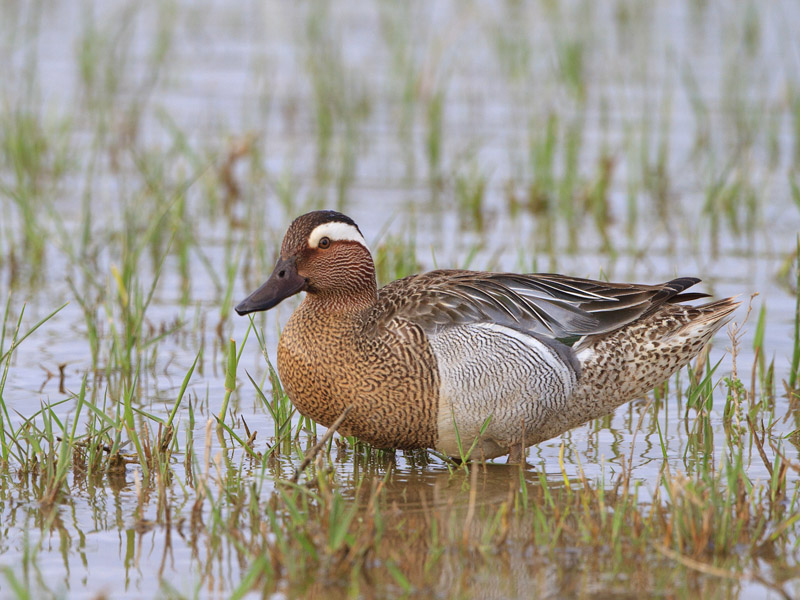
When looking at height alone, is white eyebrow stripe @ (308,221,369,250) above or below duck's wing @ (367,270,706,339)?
above

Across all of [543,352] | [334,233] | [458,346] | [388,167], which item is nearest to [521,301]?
[543,352]

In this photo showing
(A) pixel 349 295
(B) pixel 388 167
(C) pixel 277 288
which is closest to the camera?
(C) pixel 277 288

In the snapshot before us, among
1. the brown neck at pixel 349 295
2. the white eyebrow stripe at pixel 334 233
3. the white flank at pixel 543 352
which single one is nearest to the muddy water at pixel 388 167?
the white flank at pixel 543 352

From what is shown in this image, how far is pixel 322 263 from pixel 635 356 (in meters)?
1.40

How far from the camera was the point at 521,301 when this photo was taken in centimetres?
550

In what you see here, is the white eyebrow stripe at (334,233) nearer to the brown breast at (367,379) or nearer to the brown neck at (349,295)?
the brown neck at (349,295)

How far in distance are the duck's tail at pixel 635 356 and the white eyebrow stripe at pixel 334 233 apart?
1.07m

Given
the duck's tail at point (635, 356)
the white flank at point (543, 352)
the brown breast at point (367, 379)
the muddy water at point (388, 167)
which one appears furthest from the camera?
the muddy water at point (388, 167)

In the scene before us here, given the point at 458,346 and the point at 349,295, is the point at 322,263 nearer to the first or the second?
the point at 349,295

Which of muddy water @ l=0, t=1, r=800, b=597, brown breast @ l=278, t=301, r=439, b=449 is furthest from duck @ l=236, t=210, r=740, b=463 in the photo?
muddy water @ l=0, t=1, r=800, b=597

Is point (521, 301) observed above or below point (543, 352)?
above

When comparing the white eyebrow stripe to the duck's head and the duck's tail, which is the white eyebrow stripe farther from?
the duck's tail

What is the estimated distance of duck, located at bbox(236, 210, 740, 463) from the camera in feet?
16.9

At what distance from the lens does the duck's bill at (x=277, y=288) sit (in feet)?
17.2
